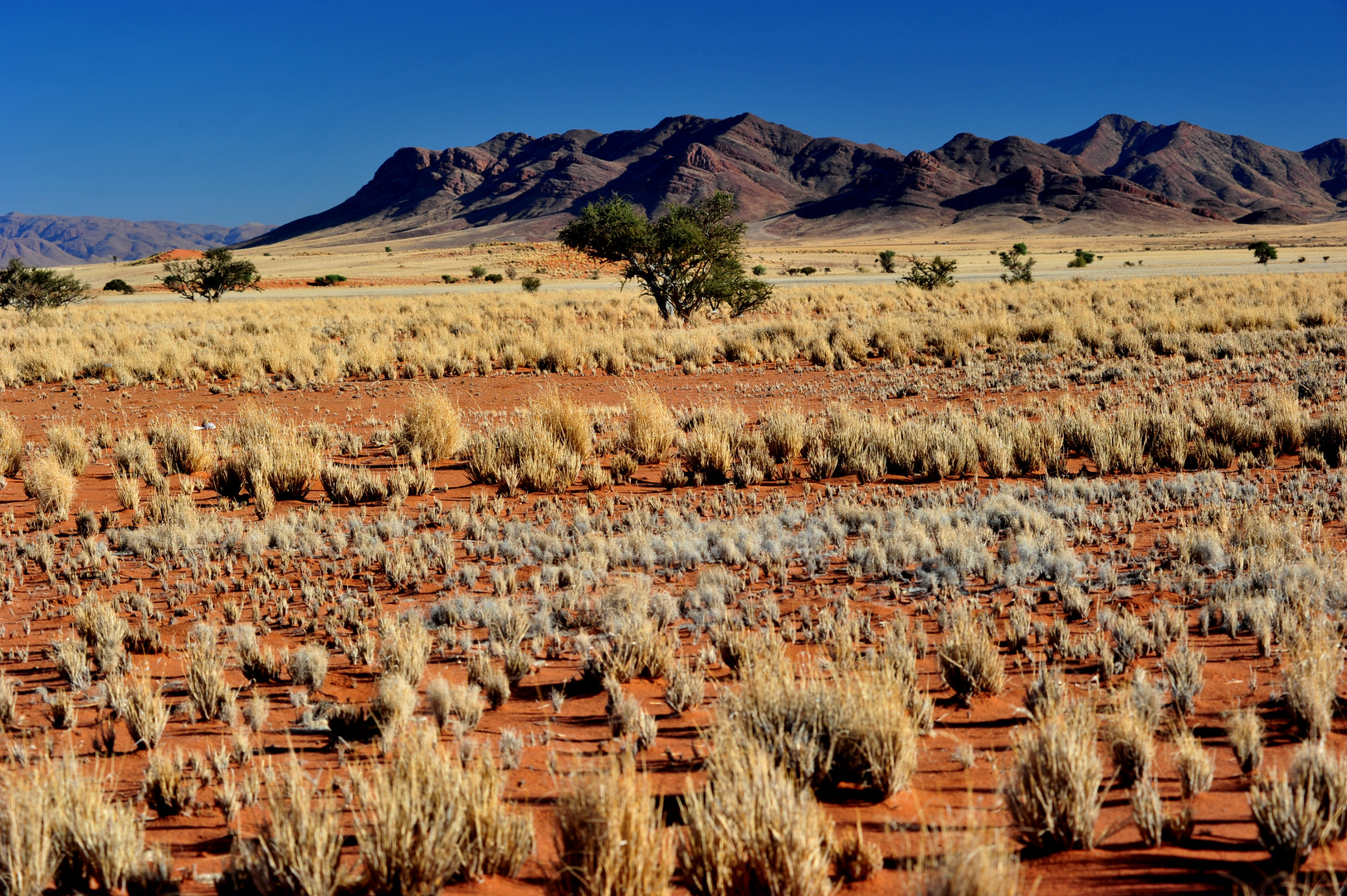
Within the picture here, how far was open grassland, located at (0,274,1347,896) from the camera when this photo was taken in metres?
3.25

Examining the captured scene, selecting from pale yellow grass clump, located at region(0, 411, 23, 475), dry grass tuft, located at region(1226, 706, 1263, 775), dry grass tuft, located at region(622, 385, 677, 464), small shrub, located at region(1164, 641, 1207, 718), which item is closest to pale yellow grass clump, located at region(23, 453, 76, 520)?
pale yellow grass clump, located at region(0, 411, 23, 475)

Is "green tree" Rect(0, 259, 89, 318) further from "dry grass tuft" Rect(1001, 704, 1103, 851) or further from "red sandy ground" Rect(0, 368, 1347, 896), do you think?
"dry grass tuft" Rect(1001, 704, 1103, 851)

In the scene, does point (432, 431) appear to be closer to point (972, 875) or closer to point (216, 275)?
point (972, 875)

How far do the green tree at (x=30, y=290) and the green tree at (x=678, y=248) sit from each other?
2576cm

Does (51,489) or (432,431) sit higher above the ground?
(432,431)

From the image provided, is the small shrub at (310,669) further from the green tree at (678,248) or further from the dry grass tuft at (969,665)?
the green tree at (678,248)

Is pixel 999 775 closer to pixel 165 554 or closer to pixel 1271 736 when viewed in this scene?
pixel 1271 736

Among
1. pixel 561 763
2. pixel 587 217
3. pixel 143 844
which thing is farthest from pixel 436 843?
pixel 587 217

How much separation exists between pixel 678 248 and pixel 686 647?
25.8 metres

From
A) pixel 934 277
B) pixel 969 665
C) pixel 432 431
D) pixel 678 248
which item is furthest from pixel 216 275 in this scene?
pixel 969 665

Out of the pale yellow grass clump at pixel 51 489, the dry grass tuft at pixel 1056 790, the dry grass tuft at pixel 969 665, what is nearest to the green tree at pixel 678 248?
the pale yellow grass clump at pixel 51 489

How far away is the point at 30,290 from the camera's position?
3997 cm

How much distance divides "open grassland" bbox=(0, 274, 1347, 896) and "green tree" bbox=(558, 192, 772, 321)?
53.0ft

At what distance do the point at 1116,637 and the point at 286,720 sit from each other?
4897 millimetres
